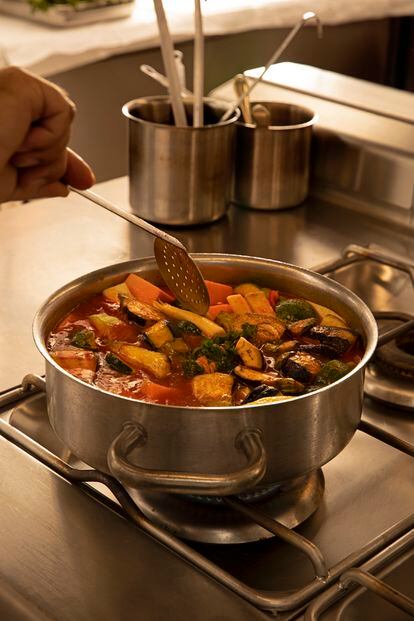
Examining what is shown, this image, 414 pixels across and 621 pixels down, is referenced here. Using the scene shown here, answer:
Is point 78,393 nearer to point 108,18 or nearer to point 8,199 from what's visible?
point 8,199

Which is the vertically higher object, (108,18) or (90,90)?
(108,18)

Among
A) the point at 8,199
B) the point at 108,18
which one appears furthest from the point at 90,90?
the point at 8,199

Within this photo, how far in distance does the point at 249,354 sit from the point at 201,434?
0.65 ft

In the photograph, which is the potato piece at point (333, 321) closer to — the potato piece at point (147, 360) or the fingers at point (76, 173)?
the potato piece at point (147, 360)

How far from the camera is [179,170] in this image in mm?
1523

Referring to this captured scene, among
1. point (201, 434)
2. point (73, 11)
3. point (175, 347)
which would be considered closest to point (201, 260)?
point (175, 347)

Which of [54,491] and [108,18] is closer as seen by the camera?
[54,491]

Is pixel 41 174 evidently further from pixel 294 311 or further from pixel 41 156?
pixel 294 311

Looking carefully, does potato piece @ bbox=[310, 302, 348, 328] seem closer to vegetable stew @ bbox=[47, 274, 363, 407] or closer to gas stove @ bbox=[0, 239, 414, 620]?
vegetable stew @ bbox=[47, 274, 363, 407]

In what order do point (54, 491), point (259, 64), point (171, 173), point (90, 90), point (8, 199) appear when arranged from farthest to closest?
point (259, 64)
point (90, 90)
point (171, 173)
point (8, 199)
point (54, 491)

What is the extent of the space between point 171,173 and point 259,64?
225cm

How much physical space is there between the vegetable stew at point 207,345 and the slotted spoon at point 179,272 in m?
0.01

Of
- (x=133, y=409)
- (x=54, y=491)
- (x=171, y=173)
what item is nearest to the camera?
(x=133, y=409)

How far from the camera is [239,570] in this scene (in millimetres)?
845
